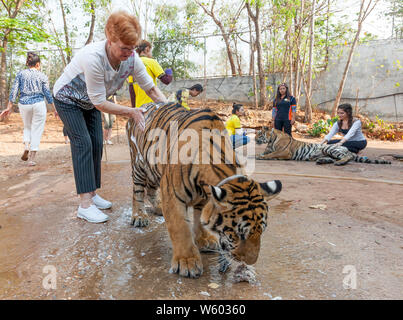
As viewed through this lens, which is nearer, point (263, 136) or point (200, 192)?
point (200, 192)

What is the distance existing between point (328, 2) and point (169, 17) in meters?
12.1

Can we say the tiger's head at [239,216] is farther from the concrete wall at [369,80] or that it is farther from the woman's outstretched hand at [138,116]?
the concrete wall at [369,80]

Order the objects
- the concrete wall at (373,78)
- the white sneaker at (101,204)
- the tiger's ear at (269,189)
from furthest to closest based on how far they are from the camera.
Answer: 1. the concrete wall at (373,78)
2. the white sneaker at (101,204)
3. the tiger's ear at (269,189)

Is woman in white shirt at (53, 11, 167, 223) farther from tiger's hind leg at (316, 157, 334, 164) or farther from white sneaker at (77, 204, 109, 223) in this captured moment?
tiger's hind leg at (316, 157, 334, 164)

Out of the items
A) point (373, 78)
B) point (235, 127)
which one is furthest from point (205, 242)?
point (373, 78)

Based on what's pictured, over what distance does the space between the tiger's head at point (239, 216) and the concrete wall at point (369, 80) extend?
1331 cm

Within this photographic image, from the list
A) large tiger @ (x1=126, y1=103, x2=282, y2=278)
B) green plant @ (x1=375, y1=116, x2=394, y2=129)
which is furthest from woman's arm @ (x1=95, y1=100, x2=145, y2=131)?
green plant @ (x1=375, y1=116, x2=394, y2=129)

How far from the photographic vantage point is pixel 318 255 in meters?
2.78

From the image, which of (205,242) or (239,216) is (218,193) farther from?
(205,242)

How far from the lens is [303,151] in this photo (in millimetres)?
8477

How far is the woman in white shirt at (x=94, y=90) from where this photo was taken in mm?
2797

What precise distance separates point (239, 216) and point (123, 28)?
1.89 metres

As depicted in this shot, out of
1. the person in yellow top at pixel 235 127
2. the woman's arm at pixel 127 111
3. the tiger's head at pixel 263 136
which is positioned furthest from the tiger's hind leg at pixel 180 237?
the tiger's head at pixel 263 136

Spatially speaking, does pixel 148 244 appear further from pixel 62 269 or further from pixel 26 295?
pixel 26 295
